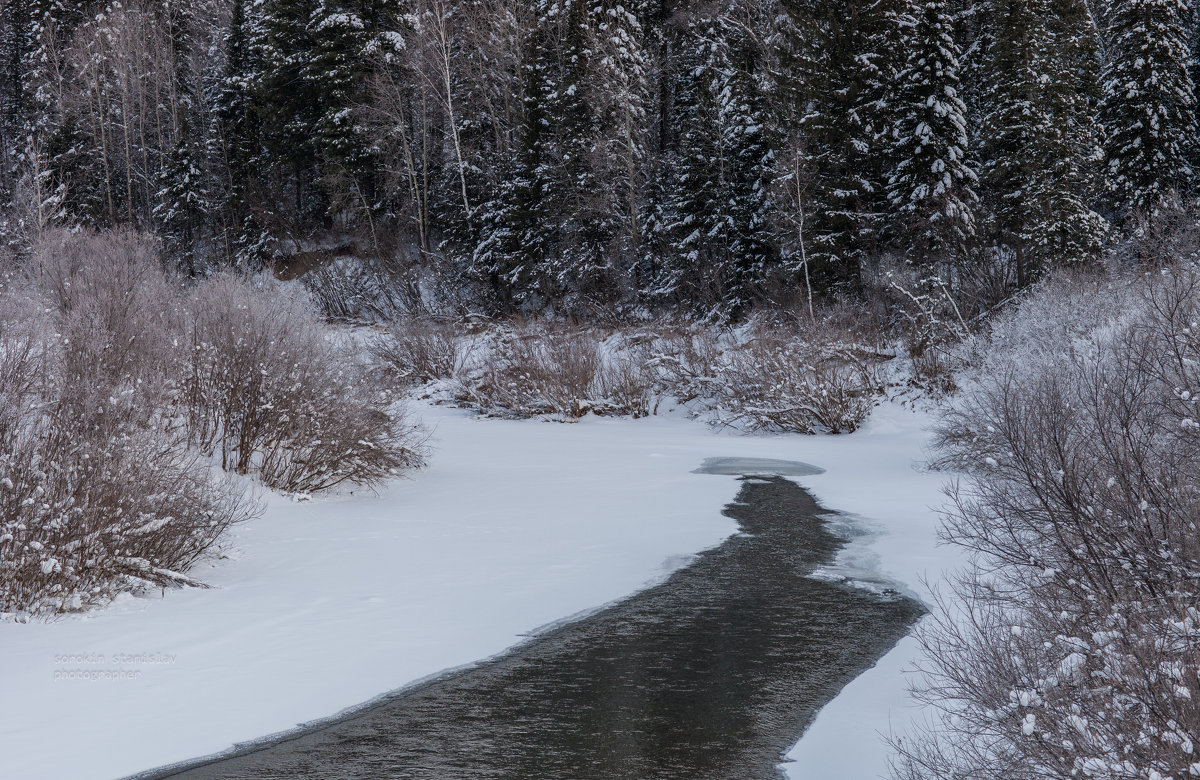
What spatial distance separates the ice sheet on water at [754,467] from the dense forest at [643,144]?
11.2m

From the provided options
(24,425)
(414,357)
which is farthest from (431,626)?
(414,357)

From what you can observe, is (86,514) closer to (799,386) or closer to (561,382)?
(799,386)

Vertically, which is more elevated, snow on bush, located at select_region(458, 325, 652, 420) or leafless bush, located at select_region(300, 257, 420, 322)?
leafless bush, located at select_region(300, 257, 420, 322)

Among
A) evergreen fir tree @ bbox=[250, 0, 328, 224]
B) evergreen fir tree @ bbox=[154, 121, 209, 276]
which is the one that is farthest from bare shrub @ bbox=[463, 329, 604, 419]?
evergreen fir tree @ bbox=[154, 121, 209, 276]

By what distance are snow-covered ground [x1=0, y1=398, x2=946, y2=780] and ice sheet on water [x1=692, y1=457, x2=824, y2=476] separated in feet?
1.55

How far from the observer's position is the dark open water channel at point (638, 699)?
5.66 metres

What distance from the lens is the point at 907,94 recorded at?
30688mm

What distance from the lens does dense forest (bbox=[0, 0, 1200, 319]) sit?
30.7m

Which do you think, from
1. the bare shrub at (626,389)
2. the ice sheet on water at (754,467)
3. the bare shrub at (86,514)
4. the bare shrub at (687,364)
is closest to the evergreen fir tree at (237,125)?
the bare shrub at (626,389)

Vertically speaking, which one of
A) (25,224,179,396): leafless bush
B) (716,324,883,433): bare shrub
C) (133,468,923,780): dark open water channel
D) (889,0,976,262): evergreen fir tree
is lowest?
(133,468,923,780): dark open water channel

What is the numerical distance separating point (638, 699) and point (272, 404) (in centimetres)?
810

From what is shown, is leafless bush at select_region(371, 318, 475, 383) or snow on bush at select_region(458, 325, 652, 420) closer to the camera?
snow on bush at select_region(458, 325, 652, 420)

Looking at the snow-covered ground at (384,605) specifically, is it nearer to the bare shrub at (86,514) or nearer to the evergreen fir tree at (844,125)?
the bare shrub at (86,514)

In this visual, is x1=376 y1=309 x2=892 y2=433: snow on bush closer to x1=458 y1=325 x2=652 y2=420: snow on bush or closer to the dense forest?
x1=458 y1=325 x2=652 y2=420: snow on bush
